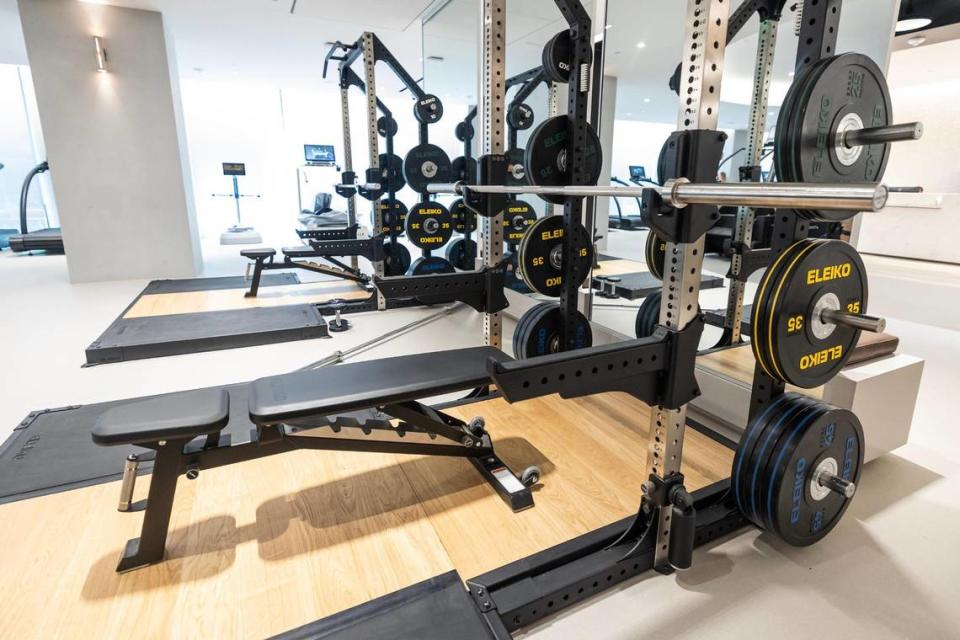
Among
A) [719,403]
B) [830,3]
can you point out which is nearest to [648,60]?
[830,3]

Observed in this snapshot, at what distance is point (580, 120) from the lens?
2.12m

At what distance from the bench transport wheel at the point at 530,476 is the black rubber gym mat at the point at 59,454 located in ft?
3.02

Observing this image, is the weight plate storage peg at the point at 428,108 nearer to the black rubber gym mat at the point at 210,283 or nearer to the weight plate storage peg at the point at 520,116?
the weight plate storage peg at the point at 520,116

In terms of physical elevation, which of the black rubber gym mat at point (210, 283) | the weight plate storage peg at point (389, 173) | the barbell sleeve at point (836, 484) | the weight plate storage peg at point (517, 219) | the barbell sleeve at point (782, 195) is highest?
the weight plate storage peg at point (389, 173)

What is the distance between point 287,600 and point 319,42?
6.75 metres

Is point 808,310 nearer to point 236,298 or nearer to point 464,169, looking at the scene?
point 464,169

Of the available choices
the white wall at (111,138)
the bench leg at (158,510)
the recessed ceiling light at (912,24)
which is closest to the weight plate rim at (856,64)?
the bench leg at (158,510)

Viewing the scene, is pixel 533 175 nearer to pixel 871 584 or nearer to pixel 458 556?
pixel 458 556

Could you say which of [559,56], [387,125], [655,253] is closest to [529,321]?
[655,253]

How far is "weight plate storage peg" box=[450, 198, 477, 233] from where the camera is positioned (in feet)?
15.9

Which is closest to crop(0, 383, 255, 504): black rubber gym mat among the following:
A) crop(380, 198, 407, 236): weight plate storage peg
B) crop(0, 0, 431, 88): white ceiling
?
crop(380, 198, 407, 236): weight plate storage peg

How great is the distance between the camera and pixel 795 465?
138cm

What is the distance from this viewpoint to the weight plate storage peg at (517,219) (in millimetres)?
4723

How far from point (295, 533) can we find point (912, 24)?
5.00 m
